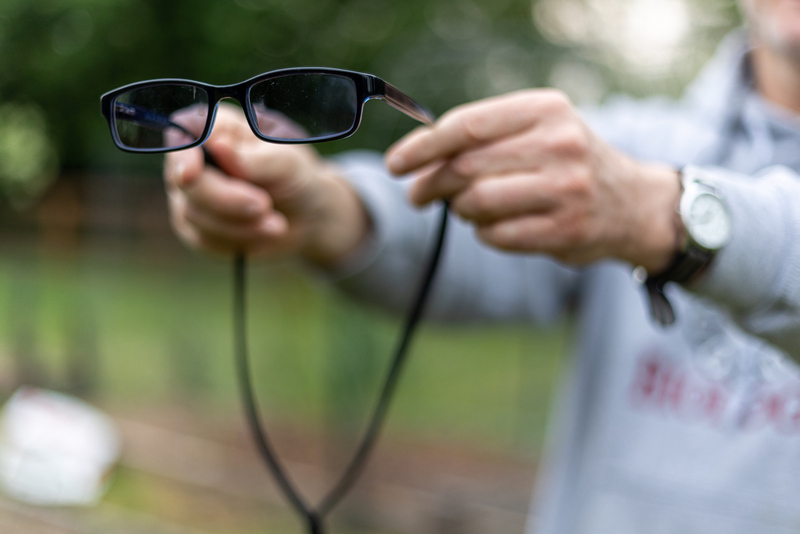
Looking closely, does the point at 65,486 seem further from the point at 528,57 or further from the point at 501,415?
the point at 528,57

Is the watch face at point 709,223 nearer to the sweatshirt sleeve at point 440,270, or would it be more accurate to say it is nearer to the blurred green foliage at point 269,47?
the sweatshirt sleeve at point 440,270

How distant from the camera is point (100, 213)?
20.6 feet

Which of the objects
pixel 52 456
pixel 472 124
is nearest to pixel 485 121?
pixel 472 124

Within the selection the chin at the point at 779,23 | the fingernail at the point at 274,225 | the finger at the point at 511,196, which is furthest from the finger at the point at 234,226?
the chin at the point at 779,23

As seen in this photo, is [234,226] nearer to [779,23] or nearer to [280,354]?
[779,23]

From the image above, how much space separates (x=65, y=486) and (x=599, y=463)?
10.3 feet

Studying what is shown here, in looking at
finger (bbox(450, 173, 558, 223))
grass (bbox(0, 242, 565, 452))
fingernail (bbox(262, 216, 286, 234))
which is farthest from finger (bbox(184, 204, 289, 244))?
grass (bbox(0, 242, 565, 452))

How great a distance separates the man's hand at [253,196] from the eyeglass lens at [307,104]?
195 mm

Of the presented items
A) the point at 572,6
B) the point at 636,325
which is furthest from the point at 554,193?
the point at 572,6

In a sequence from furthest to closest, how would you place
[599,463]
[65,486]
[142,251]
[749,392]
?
[142,251] < [65,486] < [599,463] < [749,392]

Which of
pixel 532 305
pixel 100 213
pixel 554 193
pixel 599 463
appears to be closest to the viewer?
pixel 554 193

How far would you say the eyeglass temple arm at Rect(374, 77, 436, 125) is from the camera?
71 centimetres

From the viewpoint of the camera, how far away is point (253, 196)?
921mm

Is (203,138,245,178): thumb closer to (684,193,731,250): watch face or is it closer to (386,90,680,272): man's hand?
(386,90,680,272): man's hand
